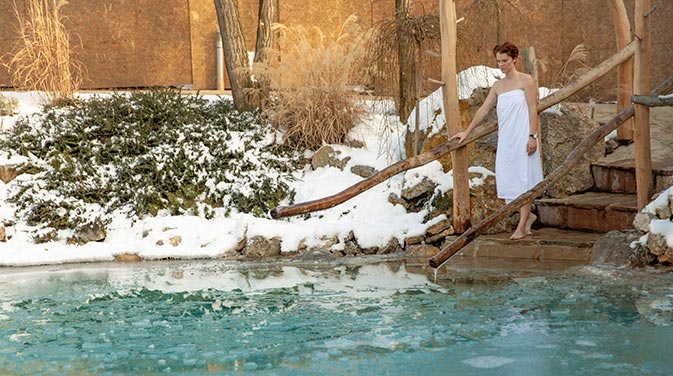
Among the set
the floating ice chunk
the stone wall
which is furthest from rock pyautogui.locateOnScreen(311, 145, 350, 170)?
the stone wall

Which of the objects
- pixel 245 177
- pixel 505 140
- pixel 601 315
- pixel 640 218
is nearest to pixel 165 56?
pixel 245 177

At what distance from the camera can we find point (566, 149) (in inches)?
348

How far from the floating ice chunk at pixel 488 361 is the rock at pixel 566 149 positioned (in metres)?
4.09

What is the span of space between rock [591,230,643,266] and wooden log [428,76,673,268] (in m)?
0.61

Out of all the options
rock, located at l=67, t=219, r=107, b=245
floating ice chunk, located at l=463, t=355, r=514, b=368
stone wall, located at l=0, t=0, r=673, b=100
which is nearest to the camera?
floating ice chunk, located at l=463, t=355, r=514, b=368

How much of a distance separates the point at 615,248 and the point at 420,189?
8.07ft

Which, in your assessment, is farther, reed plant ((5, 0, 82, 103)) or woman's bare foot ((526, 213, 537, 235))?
reed plant ((5, 0, 82, 103))

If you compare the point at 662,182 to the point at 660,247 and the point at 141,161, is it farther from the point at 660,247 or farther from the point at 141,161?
the point at 141,161

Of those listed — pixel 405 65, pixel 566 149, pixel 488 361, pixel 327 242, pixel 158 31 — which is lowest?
pixel 488 361

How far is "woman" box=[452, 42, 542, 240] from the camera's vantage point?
24.9 ft

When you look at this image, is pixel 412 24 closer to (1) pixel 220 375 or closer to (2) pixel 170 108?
(2) pixel 170 108

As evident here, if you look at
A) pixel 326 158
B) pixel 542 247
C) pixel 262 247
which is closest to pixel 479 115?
pixel 542 247

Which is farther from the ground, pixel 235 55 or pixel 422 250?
pixel 235 55

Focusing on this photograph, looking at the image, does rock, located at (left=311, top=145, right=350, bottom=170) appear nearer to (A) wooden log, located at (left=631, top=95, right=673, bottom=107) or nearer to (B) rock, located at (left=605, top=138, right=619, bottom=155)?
(B) rock, located at (left=605, top=138, right=619, bottom=155)
